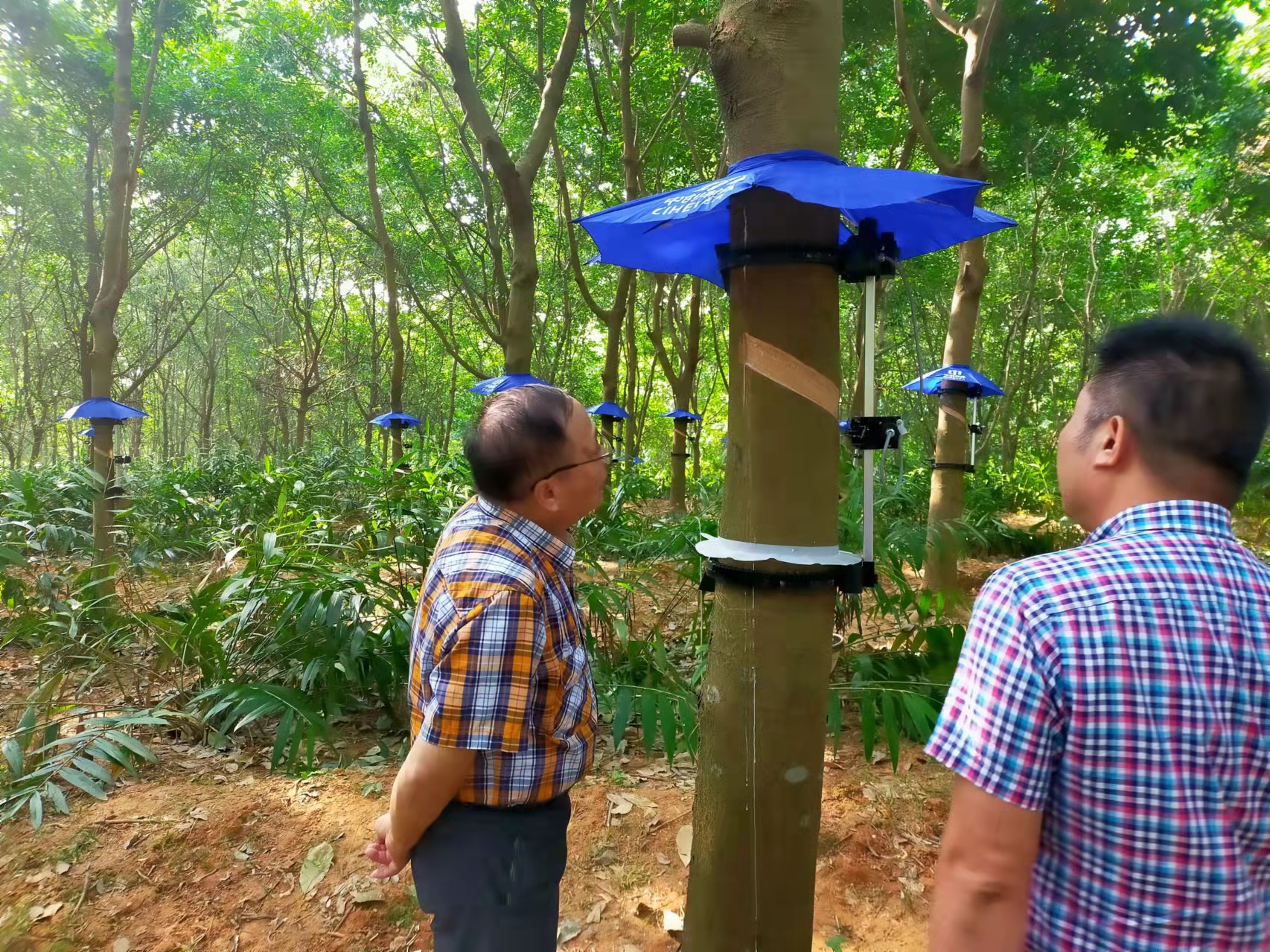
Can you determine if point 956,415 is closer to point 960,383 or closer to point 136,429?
point 960,383

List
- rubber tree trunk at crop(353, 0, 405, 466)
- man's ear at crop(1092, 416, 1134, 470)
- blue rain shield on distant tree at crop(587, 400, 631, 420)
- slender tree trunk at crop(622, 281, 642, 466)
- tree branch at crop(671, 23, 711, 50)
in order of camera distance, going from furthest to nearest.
Result: slender tree trunk at crop(622, 281, 642, 466) < rubber tree trunk at crop(353, 0, 405, 466) < blue rain shield on distant tree at crop(587, 400, 631, 420) < tree branch at crop(671, 23, 711, 50) < man's ear at crop(1092, 416, 1134, 470)

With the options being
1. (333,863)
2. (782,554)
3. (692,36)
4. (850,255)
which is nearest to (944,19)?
(692,36)

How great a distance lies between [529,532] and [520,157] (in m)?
5.42

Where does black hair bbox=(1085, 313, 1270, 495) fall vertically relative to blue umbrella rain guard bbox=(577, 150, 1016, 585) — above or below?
below

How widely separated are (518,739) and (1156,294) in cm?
2327

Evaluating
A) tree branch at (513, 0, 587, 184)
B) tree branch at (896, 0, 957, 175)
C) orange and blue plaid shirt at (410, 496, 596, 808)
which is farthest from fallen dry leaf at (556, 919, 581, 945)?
tree branch at (896, 0, 957, 175)

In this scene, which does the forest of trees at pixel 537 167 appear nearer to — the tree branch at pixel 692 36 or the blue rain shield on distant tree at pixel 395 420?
the blue rain shield on distant tree at pixel 395 420

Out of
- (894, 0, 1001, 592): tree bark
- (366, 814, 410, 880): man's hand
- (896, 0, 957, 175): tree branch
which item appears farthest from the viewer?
(896, 0, 957, 175): tree branch

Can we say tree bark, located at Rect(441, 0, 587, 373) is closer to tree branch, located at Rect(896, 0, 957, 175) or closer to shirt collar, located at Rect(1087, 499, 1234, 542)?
tree branch, located at Rect(896, 0, 957, 175)

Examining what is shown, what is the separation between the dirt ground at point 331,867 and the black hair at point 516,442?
1788mm

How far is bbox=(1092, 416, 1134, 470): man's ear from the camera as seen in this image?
96 centimetres

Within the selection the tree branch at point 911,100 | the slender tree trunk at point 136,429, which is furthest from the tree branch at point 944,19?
the slender tree trunk at point 136,429

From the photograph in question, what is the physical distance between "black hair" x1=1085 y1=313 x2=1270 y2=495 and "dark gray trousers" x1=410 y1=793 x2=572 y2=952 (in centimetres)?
121

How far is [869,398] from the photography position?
155 centimetres
